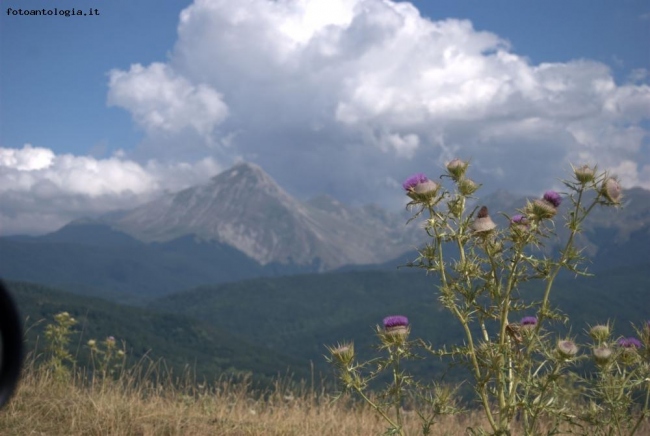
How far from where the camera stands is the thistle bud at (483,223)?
183 inches

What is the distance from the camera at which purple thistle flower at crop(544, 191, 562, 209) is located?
479 centimetres

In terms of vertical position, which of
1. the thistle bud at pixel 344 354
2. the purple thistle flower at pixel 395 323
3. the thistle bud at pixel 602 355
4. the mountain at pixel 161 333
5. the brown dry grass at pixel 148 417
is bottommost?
the mountain at pixel 161 333

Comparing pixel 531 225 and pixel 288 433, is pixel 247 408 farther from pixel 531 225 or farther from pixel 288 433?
pixel 531 225

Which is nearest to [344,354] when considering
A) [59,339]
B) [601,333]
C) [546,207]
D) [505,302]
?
[505,302]

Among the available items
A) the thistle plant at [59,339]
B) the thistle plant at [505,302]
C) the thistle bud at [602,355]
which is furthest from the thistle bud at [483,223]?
the thistle plant at [59,339]

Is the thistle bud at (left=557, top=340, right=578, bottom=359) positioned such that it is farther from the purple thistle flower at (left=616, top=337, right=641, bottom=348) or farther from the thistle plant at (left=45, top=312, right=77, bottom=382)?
the thistle plant at (left=45, top=312, right=77, bottom=382)

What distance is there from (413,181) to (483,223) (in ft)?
1.92

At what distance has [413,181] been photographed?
4871 millimetres

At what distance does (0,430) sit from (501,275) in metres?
4.91

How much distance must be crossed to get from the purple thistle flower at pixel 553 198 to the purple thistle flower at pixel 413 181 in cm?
89

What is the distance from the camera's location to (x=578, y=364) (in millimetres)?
4777

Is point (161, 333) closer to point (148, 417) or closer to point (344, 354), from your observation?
point (148, 417)

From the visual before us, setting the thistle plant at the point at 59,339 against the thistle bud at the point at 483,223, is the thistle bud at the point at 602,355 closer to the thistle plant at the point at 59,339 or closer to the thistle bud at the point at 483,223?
the thistle bud at the point at 483,223

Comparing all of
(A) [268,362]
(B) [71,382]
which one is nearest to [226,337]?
(A) [268,362]
